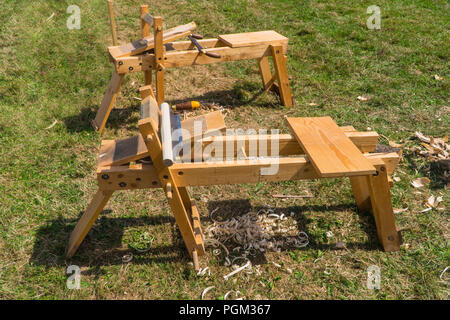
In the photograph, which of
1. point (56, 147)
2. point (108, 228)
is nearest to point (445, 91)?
point (108, 228)

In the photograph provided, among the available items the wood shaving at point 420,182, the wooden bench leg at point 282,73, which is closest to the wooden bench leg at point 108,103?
the wooden bench leg at point 282,73

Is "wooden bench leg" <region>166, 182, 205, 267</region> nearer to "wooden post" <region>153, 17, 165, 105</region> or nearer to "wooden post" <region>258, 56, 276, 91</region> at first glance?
"wooden post" <region>153, 17, 165, 105</region>

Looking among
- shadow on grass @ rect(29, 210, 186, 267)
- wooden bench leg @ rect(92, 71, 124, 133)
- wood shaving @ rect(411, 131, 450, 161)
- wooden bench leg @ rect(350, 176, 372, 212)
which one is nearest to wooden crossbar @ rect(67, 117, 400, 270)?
shadow on grass @ rect(29, 210, 186, 267)

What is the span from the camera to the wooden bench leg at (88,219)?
308 centimetres

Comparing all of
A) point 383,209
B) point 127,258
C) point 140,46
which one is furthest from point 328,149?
point 140,46

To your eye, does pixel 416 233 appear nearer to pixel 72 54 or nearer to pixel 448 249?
pixel 448 249

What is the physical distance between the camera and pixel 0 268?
3396 millimetres

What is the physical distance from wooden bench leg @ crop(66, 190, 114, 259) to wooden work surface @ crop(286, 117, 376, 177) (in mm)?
1800

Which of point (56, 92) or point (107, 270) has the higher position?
point (56, 92)

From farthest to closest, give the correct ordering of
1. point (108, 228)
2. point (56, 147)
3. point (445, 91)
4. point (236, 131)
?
1. point (445, 91)
2. point (236, 131)
3. point (56, 147)
4. point (108, 228)

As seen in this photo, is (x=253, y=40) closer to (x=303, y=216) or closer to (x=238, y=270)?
(x=303, y=216)

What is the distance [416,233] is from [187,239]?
2473mm

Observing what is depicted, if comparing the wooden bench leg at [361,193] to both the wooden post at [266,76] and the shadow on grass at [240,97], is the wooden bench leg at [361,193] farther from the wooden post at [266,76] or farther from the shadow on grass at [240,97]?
the wooden post at [266,76]

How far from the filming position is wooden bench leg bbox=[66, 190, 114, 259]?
3082mm
